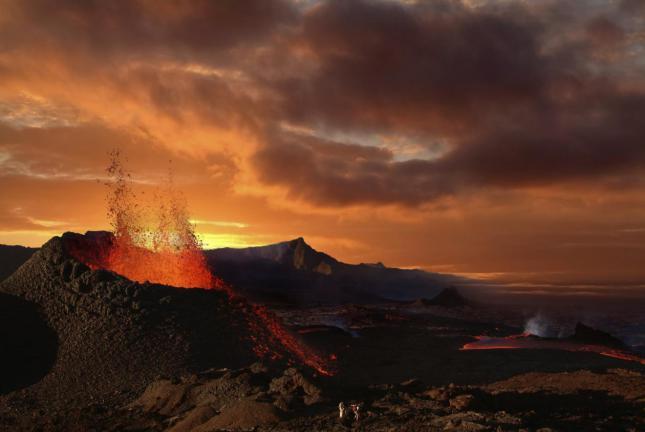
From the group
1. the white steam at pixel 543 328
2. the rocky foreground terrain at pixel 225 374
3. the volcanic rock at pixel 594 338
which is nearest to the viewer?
the rocky foreground terrain at pixel 225 374

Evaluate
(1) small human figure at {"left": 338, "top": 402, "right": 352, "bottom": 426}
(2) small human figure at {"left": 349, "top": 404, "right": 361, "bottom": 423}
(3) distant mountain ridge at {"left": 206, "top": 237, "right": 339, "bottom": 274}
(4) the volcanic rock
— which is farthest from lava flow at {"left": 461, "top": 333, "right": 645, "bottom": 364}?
(3) distant mountain ridge at {"left": 206, "top": 237, "right": 339, "bottom": 274}

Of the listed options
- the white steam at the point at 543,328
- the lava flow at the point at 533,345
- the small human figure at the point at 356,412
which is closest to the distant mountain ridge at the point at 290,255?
the white steam at the point at 543,328

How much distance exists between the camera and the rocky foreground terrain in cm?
1450

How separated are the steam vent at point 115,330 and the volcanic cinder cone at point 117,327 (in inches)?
1.7

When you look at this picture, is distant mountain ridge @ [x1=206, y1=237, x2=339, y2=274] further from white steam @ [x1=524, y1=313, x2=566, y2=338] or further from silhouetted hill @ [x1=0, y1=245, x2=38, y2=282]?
white steam @ [x1=524, y1=313, x2=566, y2=338]

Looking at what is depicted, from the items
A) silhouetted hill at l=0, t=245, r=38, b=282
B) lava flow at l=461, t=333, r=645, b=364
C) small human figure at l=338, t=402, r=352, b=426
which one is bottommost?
lava flow at l=461, t=333, r=645, b=364

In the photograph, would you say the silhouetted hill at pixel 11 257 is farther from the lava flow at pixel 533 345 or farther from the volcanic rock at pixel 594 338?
the volcanic rock at pixel 594 338

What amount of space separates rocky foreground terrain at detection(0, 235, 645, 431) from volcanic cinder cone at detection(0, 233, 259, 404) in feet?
0.21

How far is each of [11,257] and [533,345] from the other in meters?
56.2

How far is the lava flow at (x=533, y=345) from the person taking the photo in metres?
35.9

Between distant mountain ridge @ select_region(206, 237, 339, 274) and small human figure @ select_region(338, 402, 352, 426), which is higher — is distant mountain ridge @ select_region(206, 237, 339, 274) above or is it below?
above

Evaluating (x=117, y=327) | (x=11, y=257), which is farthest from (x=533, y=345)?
(x=11, y=257)

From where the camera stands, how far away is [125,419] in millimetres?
17719

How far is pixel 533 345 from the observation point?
123ft
